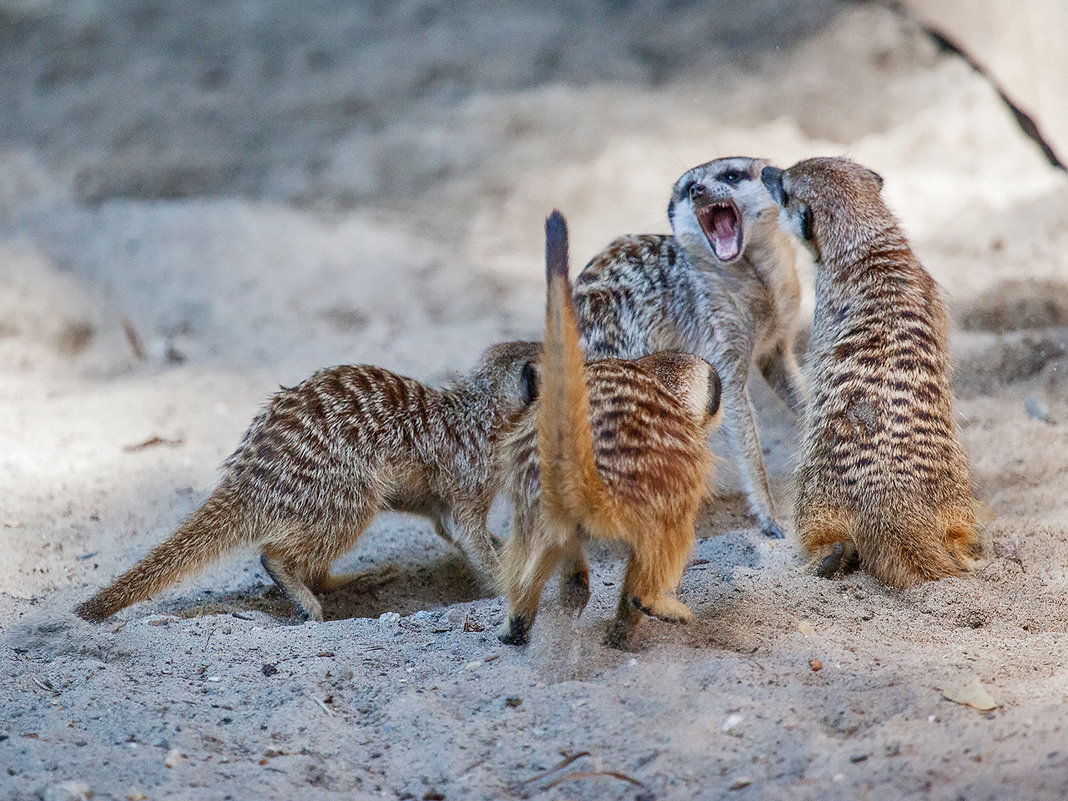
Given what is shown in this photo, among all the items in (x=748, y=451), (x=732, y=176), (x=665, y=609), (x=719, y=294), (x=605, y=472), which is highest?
(x=732, y=176)

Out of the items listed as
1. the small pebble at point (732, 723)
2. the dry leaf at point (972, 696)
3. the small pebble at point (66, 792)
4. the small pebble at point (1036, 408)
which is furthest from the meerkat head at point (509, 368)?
the small pebble at point (1036, 408)

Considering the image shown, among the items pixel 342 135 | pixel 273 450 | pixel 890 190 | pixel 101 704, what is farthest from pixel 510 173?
pixel 101 704

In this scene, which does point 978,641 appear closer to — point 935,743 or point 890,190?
point 935,743

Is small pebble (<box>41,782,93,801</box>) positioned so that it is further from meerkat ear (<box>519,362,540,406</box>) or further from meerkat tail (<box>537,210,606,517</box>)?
meerkat ear (<box>519,362,540,406</box>)

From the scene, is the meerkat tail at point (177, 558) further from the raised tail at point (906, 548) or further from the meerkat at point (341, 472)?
the raised tail at point (906, 548)

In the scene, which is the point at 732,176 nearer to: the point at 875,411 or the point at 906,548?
the point at 875,411

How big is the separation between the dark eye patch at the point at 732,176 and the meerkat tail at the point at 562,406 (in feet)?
5.36

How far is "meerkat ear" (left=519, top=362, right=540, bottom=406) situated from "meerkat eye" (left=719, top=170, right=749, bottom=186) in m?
1.07

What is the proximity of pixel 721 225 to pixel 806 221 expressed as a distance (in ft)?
1.67

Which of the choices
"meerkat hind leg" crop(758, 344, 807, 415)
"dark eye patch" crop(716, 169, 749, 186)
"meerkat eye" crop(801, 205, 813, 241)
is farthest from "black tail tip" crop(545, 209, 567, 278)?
"meerkat hind leg" crop(758, 344, 807, 415)

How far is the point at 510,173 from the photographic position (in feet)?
19.1

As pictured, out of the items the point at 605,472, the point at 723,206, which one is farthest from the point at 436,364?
the point at 605,472

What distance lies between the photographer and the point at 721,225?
11.5ft

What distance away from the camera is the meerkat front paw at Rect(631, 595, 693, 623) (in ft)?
7.43
